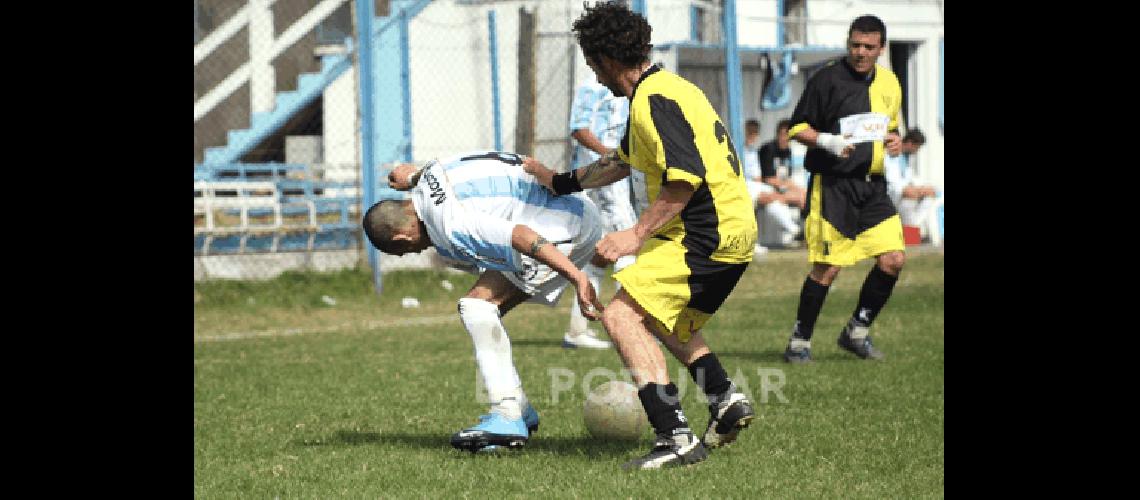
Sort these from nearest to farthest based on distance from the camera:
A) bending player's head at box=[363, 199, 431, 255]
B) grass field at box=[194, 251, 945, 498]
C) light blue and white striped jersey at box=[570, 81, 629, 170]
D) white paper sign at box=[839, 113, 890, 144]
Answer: grass field at box=[194, 251, 945, 498]
bending player's head at box=[363, 199, 431, 255]
white paper sign at box=[839, 113, 890, 144]
light blue and white striped jersey at box=[570, 81, 629, 170]

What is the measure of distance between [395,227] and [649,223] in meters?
1.16

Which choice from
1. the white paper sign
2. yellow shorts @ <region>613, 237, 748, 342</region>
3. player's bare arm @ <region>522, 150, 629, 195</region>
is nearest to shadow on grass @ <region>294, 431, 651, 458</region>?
yellow shorts @ <region>613, 237, 748, 342</region>

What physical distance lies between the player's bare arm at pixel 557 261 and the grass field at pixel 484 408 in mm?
660

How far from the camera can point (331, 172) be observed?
18.7m

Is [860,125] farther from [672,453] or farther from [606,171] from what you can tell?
[672,453]

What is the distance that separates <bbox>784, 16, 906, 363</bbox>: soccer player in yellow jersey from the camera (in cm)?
966

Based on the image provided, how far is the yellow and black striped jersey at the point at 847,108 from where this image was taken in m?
9.66

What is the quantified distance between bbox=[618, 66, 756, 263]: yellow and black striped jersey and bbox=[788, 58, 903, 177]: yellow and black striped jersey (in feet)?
11.5

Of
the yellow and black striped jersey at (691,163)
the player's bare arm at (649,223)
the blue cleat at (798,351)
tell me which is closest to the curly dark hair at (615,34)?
the yellow and black striped jersey at (691,163)

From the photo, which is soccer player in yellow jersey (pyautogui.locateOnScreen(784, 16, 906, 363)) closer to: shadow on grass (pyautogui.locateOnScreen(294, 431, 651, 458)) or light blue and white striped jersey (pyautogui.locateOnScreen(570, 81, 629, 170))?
light blue and white striped jersey (pyautogui.locateOnScreen(570, 81, 629, 170))

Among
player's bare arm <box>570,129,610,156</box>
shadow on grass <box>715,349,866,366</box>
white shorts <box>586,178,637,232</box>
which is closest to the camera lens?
shadow on grass <box>715,349,866,366</box>

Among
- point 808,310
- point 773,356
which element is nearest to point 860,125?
point 808,310

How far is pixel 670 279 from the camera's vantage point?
615cm
